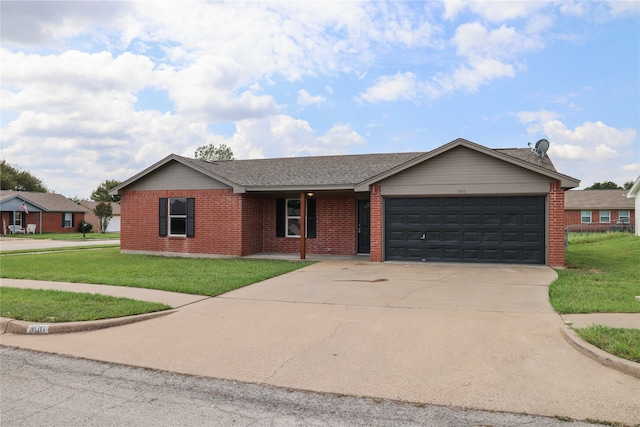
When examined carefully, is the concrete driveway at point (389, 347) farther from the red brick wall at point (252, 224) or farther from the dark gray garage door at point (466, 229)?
the red brick wall at point (252, 224)

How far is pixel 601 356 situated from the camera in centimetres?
530

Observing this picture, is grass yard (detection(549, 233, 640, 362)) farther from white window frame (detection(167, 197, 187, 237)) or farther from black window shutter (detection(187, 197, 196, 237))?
white window frame (detection(167, 197, 187, 237))

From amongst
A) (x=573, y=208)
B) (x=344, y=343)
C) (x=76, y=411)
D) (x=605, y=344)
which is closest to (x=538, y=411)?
(x=605, y=344)

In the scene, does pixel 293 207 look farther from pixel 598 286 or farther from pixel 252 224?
pixel 598 286

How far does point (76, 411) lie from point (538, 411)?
419 cm

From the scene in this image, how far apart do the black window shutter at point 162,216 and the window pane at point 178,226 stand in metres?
0.24

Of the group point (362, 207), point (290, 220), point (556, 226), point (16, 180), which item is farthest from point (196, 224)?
point (16, 180)

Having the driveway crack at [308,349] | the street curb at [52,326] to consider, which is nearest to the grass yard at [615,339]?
the driveway crack at [308,349]

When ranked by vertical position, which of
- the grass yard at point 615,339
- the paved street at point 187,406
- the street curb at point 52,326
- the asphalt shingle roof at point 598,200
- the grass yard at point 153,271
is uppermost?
the asphalt shingle roof at point 598,200

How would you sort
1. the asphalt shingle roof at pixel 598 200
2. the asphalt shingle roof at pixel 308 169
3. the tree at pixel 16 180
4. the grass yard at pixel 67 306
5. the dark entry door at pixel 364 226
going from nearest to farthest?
the grass yard at pixel 67 306
the asphalt shingle roof at pixel 308 169
the dark entry door at pixel 364 226
the asphalt shingle roof at pixel 598 200
the tree at pixel 16 180

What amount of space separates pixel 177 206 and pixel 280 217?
4.08m

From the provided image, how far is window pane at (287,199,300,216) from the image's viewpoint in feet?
62.5

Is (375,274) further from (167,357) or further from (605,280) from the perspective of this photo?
(167,357)

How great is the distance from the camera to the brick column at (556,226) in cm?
1404
